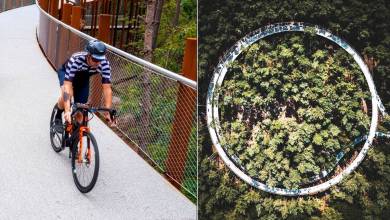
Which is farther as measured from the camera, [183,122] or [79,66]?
[183,122]

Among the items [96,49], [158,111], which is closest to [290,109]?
[96,49]

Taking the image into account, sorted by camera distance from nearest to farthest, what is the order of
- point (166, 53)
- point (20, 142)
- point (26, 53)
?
point (20, 142), point (166, 53), point (26, 53)

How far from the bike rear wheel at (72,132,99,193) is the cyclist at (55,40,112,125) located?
11.1 inches

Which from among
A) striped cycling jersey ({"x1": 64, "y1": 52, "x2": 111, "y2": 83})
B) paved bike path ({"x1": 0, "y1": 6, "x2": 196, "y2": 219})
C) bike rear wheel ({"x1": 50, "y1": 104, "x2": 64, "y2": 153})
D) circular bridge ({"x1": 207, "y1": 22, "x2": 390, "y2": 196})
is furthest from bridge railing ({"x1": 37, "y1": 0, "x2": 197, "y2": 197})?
circular bridge ({"x1": 207, "y1": 22, "x2": 390, "y2": 196})

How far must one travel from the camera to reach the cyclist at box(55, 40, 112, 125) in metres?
5.88

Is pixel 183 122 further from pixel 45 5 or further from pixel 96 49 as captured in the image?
pixel 45 5

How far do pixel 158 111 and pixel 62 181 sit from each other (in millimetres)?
1731

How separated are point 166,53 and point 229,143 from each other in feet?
30.6

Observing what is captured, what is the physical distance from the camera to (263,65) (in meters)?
3.43

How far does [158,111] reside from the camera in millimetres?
7602

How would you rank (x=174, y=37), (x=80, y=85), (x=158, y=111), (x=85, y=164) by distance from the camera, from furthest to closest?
(x=174, y=37), (x=158, y=111), (x=80, y=85), (x=85, y=164)

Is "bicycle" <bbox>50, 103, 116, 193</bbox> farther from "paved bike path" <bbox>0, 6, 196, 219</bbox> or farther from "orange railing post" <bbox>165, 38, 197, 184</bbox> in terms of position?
"orange railing post" <bbox>165, 38, 197, 184</bbox>

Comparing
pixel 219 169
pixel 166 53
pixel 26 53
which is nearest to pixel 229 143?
pixel 219 169

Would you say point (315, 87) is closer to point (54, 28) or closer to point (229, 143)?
point (229, 143)
